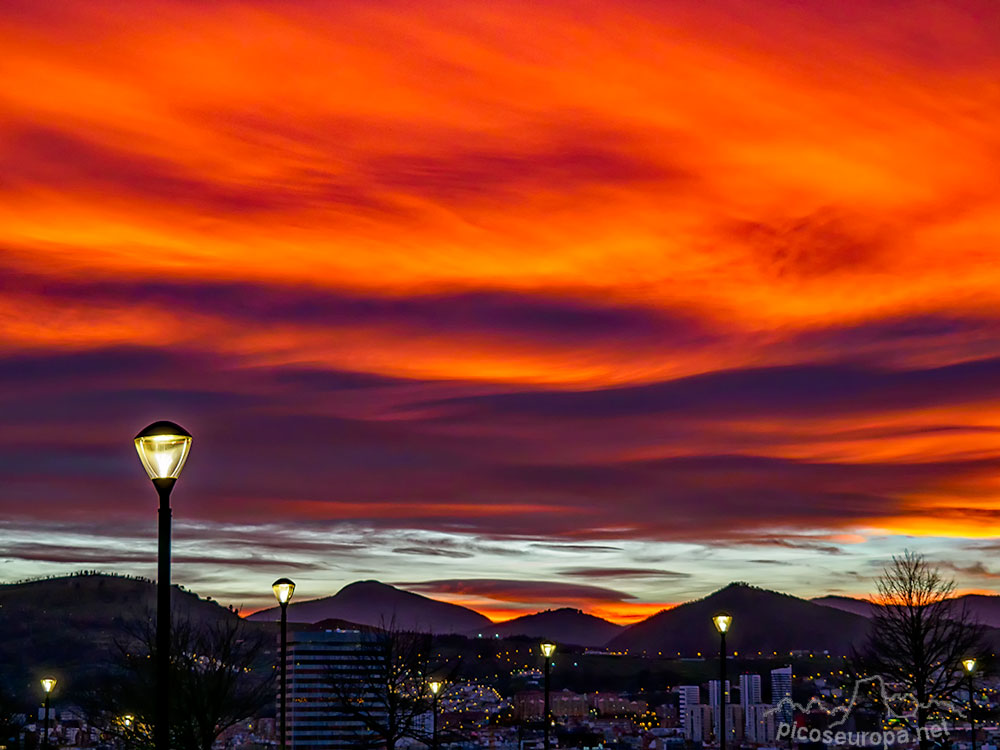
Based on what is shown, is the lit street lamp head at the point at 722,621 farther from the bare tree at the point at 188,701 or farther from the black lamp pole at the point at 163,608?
the black lamp pole at the point at 163,608

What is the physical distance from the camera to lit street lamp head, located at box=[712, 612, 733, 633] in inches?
1529

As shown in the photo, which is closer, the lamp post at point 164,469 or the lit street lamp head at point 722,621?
the lamp post at point 164,469

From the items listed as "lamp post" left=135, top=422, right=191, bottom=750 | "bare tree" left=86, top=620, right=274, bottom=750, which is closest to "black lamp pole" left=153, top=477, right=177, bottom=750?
"lamp post" left=135, top=422, right=191, bottom=750

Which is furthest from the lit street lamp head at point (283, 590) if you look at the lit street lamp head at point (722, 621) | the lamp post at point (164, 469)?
the lamp post at point (164, 469)

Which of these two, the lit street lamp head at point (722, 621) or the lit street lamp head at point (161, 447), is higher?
the lit street lamp head at point (161, 447)

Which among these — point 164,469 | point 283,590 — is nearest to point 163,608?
point 164,469

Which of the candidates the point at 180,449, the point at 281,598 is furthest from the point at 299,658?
the point at 180,449

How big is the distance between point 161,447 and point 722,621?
2627cm

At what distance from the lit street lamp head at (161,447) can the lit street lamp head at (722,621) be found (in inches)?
995

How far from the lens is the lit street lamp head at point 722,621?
127 ft

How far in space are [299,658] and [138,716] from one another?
13539 centimetres

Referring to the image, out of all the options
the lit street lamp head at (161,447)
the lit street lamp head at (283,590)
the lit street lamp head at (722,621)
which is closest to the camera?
the lit street lamp head at (161,447)

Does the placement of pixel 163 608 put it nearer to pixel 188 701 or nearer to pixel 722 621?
pixel 722 621

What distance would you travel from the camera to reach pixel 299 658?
188 metres
